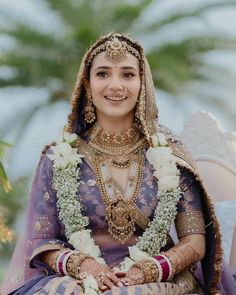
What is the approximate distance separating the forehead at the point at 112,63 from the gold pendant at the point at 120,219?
60cm

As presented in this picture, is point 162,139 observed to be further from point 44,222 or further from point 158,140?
point 44,222

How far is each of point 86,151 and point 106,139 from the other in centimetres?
11

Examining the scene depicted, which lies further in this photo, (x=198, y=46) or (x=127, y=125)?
(x=198, y=46)

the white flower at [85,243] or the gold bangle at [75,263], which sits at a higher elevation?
the white flower at [85,243]

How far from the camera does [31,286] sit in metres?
3.70

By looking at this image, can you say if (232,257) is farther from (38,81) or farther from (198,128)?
(38,81)

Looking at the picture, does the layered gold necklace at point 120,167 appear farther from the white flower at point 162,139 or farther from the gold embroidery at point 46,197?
the gold embroidery at point 46,197

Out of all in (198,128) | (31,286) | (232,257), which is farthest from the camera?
(198,128)

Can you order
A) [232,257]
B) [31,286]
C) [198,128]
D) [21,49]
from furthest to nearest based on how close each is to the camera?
[21,49]
[198,128]
[232,257]
[31,286]

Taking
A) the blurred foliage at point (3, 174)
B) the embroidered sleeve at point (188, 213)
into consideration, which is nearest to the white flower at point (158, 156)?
the embroidered sleeve at point (188, 213)

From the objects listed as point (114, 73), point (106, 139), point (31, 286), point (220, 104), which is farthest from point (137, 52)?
point (220, 104)

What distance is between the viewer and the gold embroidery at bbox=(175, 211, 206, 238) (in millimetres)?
3777

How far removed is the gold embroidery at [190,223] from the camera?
12.4 ft

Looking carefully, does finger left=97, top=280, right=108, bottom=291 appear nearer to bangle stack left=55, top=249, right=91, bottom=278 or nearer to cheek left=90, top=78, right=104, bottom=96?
bangle stack left=55, top=249, right=91, bottom=278
